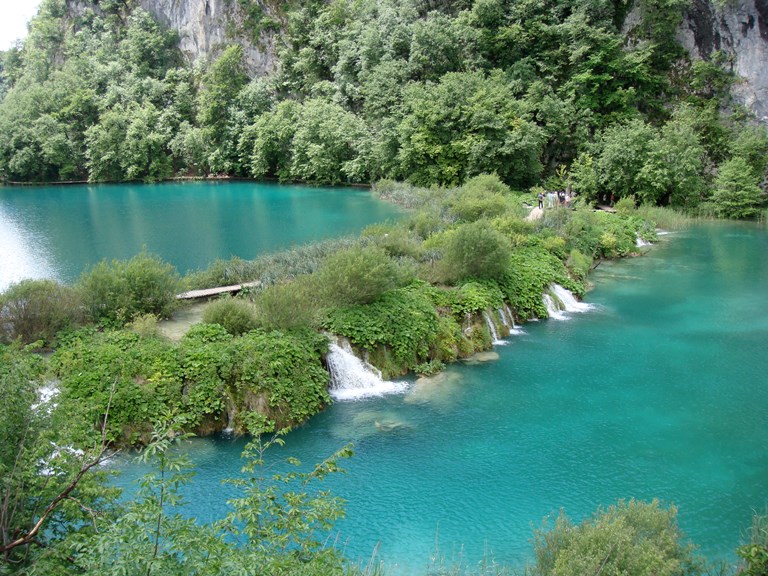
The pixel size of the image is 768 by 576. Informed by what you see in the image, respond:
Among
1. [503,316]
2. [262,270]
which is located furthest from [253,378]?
[503,316]

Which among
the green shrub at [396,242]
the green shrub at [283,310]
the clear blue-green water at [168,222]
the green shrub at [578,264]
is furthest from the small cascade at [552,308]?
the clear blue-green water at [168,222]

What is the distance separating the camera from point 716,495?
39.9 feet

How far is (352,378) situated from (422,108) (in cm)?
2992

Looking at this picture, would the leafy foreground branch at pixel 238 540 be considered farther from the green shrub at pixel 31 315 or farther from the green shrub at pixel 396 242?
the green shrub at pixel 396 242

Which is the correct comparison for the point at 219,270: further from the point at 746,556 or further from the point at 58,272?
the point at 746,556

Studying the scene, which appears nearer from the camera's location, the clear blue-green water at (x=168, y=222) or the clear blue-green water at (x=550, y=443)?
the clear blue-green water at (x=550, y=443)

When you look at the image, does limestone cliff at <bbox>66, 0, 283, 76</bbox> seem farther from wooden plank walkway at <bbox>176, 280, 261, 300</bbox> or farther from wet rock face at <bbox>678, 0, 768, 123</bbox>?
wooden plank walkway at <bbox>176, 280, 261, 300</bbox>

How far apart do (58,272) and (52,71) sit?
6016 cm

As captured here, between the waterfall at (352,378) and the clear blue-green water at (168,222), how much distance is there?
419 inches

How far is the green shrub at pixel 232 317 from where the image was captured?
643 inches

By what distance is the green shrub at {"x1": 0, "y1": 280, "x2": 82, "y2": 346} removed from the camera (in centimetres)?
1591

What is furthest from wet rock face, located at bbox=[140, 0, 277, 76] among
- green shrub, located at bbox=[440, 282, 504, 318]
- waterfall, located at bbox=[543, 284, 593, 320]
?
green shrub, located at bbox=[440, 282, 504, 318]

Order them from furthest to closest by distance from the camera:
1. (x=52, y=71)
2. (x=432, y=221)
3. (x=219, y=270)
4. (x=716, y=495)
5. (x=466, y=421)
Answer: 1. (x=52, y=71)
2. (x=432, y=221)
3. (x=219, y=270)
4. (x=466, y=421)
5. (x=716, y=495)

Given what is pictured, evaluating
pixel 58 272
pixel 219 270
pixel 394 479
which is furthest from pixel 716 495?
pixel 58 272
